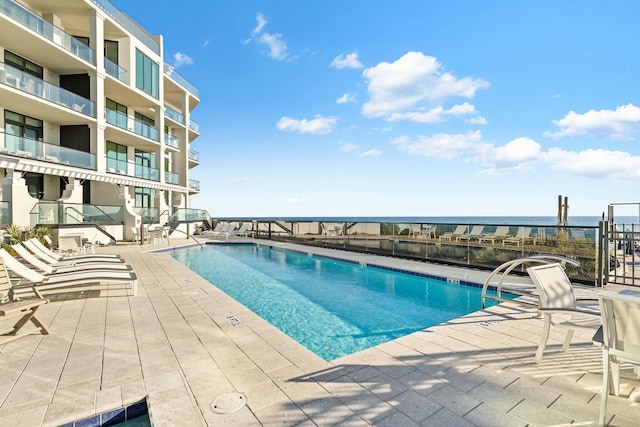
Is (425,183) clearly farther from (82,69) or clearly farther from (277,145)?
(82,69)

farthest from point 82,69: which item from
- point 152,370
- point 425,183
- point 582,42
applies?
point 425,183

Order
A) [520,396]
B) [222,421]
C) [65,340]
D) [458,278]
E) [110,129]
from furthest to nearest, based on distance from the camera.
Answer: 1. [110,129]
2. [458,278]
3. [65,340]
4. [520,396]
5. [222,421]

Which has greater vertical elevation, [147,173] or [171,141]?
[171,141]

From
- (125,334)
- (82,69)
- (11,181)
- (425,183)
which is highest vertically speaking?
(82,69)

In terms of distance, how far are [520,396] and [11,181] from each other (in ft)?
52.3

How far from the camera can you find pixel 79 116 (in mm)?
14664

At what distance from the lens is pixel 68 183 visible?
14945 millimetres

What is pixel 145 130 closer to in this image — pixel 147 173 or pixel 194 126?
pixel 147 173

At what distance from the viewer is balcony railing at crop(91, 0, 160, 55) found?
16.3 meters

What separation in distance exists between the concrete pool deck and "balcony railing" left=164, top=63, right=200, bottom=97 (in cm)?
2293

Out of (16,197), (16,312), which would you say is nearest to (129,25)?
(16,197)

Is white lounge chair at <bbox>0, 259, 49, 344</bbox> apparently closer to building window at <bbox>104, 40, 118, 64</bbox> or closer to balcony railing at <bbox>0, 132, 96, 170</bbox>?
balcony railing at <bbox>0, 132, 96, 170</bbox>

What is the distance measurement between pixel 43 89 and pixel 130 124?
16.3ft

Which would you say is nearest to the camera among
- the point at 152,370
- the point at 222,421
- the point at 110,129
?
the point at 222,421
